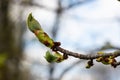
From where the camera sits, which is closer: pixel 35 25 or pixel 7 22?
pixel 35 25

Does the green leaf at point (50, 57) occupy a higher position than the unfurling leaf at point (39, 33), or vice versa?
the unfurling leaf at point (39, 33)

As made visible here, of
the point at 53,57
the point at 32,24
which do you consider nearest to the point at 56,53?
the point at 53,57

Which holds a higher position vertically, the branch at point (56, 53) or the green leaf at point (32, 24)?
the green leaf at point (32, 24)

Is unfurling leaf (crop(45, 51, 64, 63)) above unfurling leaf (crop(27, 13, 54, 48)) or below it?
below

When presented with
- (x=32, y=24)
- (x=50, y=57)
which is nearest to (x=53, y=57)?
(x=50, y=57)

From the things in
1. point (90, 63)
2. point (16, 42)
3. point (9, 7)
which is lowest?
point (90, 63)

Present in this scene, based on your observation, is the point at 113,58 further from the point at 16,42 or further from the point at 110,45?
the point at 16,42

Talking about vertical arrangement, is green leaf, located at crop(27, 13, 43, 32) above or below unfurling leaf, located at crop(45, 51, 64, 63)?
above

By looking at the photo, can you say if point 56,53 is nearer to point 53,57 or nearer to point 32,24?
point 53,57

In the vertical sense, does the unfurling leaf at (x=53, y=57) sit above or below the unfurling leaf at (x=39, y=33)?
below

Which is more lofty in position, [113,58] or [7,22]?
[7,22]

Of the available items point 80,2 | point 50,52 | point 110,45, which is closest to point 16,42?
point 80,2
